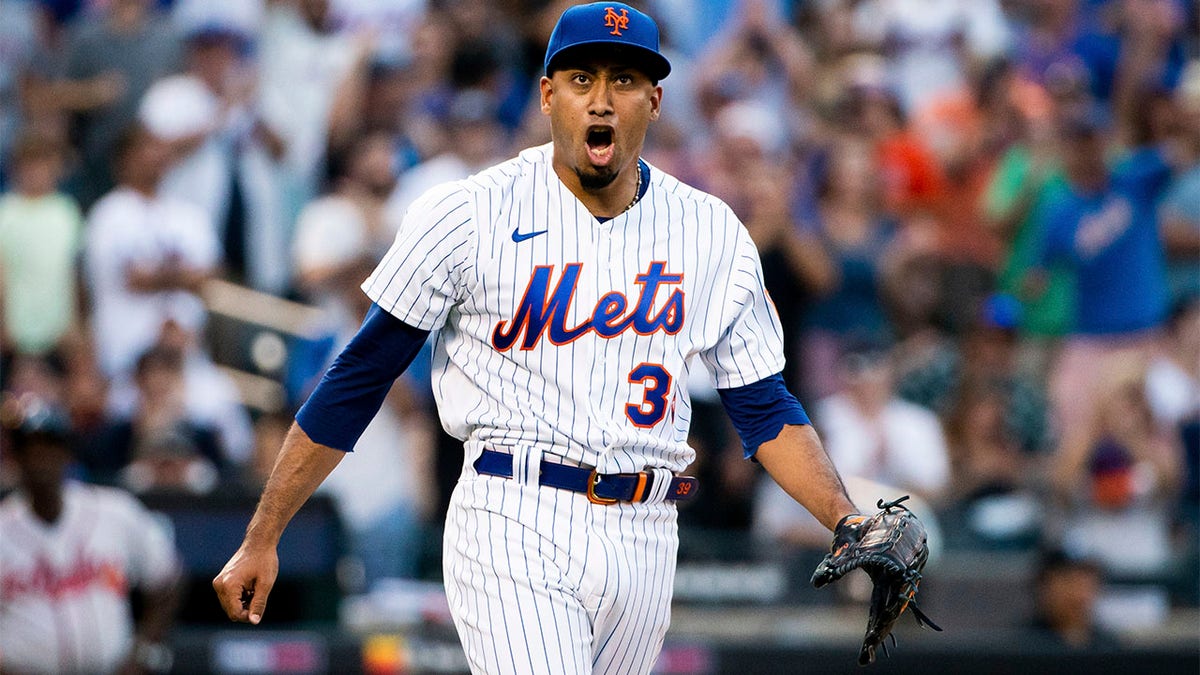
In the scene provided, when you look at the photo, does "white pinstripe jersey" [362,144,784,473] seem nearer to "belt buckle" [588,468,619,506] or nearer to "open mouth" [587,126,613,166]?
"belt buckle" [588,468,619,506]

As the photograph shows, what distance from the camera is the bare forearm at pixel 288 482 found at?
393 centimetres

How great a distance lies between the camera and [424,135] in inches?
372

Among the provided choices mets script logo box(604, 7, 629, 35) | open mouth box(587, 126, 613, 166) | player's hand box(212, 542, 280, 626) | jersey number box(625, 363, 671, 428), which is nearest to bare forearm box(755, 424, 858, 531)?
jersey number box(625, 363, 671, 428)

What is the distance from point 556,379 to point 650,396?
0.73 feet

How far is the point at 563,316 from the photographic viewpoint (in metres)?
3.96

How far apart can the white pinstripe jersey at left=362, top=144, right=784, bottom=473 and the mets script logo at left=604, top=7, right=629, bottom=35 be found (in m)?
0.40

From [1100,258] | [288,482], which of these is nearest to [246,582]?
[288,482]

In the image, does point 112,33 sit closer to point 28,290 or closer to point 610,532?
point 28,290

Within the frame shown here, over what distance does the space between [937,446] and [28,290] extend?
455 cm

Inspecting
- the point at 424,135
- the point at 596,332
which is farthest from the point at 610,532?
the point at 424,135

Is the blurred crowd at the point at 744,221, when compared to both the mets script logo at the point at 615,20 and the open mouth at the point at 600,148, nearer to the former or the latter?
the open mouth at the point at 600,148

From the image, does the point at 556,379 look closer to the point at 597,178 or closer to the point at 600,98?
the point at 597,178

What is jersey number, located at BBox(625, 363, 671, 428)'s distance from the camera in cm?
398

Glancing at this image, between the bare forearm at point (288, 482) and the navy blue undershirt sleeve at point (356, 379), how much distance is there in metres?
0.03
